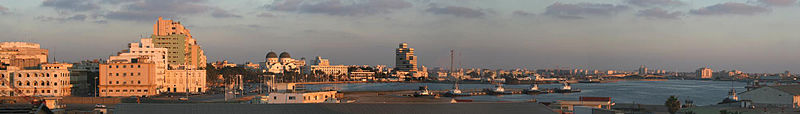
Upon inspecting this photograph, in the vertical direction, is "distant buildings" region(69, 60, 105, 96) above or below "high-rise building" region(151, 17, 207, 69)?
below

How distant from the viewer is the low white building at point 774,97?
2828cm

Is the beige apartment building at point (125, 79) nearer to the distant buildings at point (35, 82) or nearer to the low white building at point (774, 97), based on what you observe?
the distant buildings at point (35, 82)

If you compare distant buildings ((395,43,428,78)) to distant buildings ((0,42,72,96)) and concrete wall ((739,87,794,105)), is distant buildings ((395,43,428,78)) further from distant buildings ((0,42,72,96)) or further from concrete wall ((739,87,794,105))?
concrete wall ((739,87,794,105))

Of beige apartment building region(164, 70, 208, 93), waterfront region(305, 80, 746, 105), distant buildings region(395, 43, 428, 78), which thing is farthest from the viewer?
distant buildings region(395, 43, 428, 78)

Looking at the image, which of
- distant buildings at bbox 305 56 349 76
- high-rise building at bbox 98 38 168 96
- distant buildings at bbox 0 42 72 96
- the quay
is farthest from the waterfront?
the quay

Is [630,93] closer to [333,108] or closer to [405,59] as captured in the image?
[333,108]

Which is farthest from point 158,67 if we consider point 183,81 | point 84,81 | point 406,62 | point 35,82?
point 406,62

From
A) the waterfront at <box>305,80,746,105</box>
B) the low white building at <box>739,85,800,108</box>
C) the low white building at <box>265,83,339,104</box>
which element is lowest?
the waterfront at <box>305,80,746,105</box>

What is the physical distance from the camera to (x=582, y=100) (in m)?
25.1

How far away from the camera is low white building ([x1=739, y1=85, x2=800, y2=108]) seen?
28281 millimetres

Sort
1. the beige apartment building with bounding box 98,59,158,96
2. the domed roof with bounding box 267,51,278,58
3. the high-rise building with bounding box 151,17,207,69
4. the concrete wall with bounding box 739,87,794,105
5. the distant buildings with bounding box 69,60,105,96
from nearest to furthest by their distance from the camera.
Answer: the concrete wall with bounding box 739,87,794,105
the beige apartment building with bounding box 98,59,158,96
the distant buildings with bounding box 69,60,105,96
the high-rise building with bounding box 151,17,207,69
the domed roof with bounding box 267,51,278,58

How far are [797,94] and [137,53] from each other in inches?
1662

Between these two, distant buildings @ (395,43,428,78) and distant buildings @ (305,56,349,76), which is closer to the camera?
distant buildings @ (305,56,349,76)

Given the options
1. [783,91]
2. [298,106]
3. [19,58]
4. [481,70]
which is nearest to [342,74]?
[481,70]
